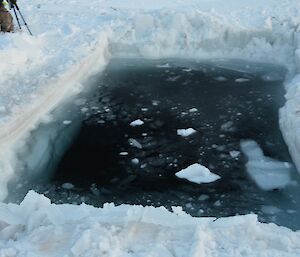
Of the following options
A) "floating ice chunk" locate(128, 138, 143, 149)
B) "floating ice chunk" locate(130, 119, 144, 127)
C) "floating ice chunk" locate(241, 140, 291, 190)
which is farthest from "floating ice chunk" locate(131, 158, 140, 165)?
"floating ice chunk" locate(241, 140, 291, 190)

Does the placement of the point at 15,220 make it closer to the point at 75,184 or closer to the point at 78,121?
the point at 75,184

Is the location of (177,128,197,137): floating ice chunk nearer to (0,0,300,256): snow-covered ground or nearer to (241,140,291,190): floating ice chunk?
(241,140,291,190): floating ice chunk

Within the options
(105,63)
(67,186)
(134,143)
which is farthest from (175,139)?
(105,63)

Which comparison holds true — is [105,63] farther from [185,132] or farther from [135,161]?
[135,161]

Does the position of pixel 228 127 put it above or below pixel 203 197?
below

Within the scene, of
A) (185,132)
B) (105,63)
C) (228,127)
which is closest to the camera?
(185,132)

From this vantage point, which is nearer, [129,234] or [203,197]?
[129,234]

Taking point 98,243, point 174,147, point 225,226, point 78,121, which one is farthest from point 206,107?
point 98,243

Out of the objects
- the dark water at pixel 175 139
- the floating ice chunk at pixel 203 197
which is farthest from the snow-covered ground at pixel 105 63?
the floating ice chunk at pixel 203 197
